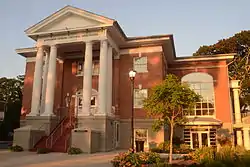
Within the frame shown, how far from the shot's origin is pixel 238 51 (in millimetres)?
37219

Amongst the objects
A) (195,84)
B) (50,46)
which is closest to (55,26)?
(50,46)

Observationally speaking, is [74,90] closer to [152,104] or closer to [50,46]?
[50,46]

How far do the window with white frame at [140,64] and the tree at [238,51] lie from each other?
15.1 metres

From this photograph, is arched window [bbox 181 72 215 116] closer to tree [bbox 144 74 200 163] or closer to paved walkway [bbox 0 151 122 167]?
tree [bbox 144 74 200 163]

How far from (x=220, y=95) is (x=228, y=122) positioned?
9.33 feet

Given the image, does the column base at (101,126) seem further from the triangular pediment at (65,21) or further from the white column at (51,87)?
the triangular pediment at (65,21)

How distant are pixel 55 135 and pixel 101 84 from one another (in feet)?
18.7

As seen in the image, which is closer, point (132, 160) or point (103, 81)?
point (132, 160)

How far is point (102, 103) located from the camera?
2014cm

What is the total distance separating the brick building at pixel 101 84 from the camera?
2023cm

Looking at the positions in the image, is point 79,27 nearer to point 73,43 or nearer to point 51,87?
point 73,43

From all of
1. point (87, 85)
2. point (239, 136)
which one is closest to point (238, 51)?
point (239, 136)

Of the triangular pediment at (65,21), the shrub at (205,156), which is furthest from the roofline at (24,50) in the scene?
the shrub at (205,156)

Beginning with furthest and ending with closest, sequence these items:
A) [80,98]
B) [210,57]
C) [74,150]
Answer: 1. [210,57]
2. [80,98]
3. [74,150]
